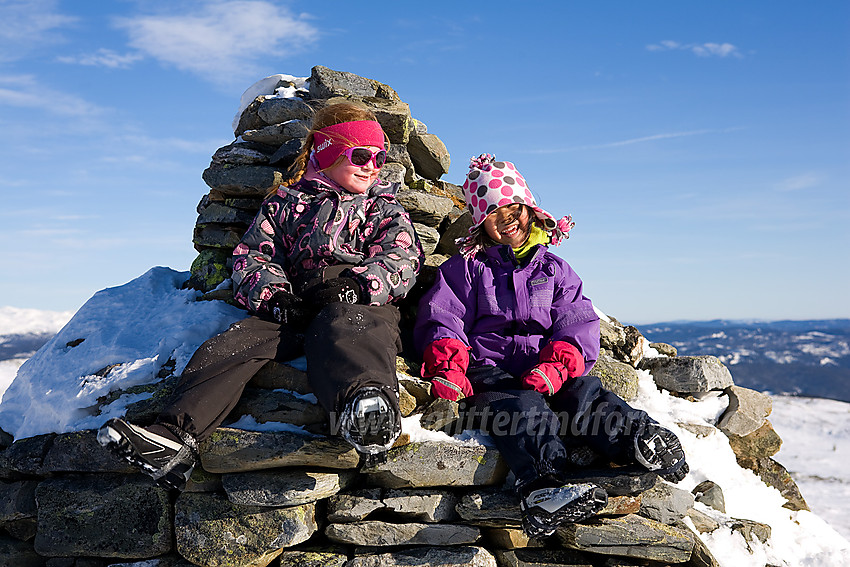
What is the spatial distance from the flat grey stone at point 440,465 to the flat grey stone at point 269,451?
29cm

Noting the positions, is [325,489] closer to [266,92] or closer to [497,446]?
[497,446]

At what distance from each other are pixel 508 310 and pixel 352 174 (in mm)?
1846

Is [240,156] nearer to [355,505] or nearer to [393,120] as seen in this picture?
[393,120]

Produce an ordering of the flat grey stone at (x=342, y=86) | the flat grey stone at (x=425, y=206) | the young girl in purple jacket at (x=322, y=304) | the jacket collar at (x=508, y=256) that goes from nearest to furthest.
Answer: the young girl in purple jacket at (x=322, y=304) < the jacket collar at (x=508, y=256) < the flat grey stone at (x=425, y=206) < the flat grey stone at (x=342, y=86)

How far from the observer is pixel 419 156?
746cm

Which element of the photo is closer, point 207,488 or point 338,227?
point 207,488

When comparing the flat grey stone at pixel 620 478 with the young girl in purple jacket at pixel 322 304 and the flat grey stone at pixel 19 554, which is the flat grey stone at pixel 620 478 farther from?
the flat grey stone at pixel 19 554

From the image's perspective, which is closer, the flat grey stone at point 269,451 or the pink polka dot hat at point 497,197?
the flat grey stone at point 269,451

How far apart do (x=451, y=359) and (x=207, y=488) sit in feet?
6.62

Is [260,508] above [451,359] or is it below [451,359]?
below

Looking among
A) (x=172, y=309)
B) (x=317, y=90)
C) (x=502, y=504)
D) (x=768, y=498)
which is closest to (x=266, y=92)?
(x=317, y=90)

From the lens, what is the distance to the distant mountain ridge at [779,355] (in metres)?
81.8

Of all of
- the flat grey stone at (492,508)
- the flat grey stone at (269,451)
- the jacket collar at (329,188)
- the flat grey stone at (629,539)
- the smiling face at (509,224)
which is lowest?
the flat grey stone at (629,539)

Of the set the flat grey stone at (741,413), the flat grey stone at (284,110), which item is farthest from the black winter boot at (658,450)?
the flat grey stone at (284,110)
